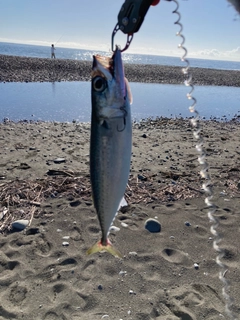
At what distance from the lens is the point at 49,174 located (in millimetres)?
8562

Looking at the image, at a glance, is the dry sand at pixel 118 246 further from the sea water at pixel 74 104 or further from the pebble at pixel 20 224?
the sea water at pixel 74 104

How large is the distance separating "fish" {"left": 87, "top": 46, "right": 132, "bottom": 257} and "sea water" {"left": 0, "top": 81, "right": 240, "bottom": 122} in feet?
→ 47.6

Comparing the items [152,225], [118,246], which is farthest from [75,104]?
[118,246]

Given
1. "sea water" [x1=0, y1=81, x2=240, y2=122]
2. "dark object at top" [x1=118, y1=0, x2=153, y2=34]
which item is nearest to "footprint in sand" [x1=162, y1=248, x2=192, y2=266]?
"dark object at top" [x1=118, y1=0, x2=153, y2=34]

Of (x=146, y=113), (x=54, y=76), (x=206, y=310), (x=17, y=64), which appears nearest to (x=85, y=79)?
(x=54, y=76)

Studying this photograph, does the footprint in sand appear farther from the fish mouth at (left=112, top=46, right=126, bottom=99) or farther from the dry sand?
the fish mouth at (left=112, top=46, right=126, bottom=99)

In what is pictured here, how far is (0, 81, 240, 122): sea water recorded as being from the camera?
58.5ft

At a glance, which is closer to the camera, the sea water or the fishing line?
the fishing line

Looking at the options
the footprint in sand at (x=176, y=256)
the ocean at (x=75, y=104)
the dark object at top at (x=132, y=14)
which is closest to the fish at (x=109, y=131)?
the dark object at top at (x=132, y=14)

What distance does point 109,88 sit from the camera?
2.23 m

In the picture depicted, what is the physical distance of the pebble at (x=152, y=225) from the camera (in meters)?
5.91

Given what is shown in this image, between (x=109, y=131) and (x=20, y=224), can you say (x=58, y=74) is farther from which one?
(x=109, y=131)

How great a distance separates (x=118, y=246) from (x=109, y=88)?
3705 millimetres

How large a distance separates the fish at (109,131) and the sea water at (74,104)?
14.5 meters
